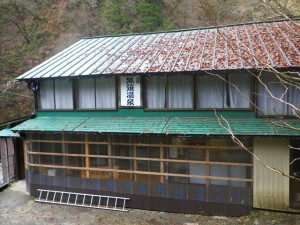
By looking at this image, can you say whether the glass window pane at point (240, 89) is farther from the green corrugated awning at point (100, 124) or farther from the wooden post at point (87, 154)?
the wooden post at point (87, 154)

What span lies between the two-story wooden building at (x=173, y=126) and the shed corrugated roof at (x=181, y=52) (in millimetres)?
54

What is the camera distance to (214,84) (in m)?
11.8

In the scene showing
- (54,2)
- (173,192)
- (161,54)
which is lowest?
(173,192)

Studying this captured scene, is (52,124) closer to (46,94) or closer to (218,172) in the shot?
(46,94)

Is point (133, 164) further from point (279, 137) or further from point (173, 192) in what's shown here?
point (279, 137)

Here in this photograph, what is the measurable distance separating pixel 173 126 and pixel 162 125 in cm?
46

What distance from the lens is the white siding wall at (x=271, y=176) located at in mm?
10625

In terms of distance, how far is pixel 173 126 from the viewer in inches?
448

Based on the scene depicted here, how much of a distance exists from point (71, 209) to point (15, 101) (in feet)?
58.6

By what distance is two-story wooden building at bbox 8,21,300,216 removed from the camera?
10.8m

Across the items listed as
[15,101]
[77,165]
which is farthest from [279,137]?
[15,101]

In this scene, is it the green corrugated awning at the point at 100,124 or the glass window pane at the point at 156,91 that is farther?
the glass window pane at the point at 156,91

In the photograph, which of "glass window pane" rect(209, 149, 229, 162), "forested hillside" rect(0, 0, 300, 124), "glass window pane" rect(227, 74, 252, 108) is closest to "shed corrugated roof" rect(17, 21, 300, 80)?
"glass window pane" rect(227, 74, 252, 108)

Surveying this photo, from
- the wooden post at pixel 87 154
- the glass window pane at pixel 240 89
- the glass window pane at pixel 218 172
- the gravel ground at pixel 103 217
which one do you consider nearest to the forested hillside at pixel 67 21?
the gravel ground at pixel 103 217
